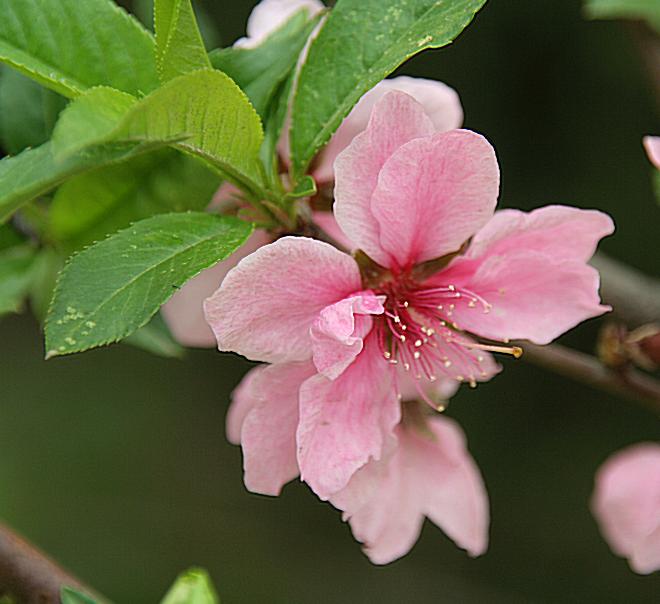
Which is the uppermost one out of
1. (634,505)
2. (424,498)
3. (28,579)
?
(28,579)

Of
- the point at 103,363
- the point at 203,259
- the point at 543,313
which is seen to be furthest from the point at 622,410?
the point at 203,259

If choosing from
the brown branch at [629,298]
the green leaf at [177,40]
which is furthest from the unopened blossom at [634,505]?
the green leaf at [177,40]

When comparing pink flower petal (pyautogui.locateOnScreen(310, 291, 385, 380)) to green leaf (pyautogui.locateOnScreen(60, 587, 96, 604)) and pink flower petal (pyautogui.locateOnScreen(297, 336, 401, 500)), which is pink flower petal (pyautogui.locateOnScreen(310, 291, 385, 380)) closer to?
pink flower petal (pyautogui.locateOnScreen(297, 336, 401, 500))

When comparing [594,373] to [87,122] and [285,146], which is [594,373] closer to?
[285,146]

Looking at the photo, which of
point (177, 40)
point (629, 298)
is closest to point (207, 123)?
point (177, 40)

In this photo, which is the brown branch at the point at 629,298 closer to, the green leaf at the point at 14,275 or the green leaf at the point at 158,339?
the green leaf at the point at 158,339
